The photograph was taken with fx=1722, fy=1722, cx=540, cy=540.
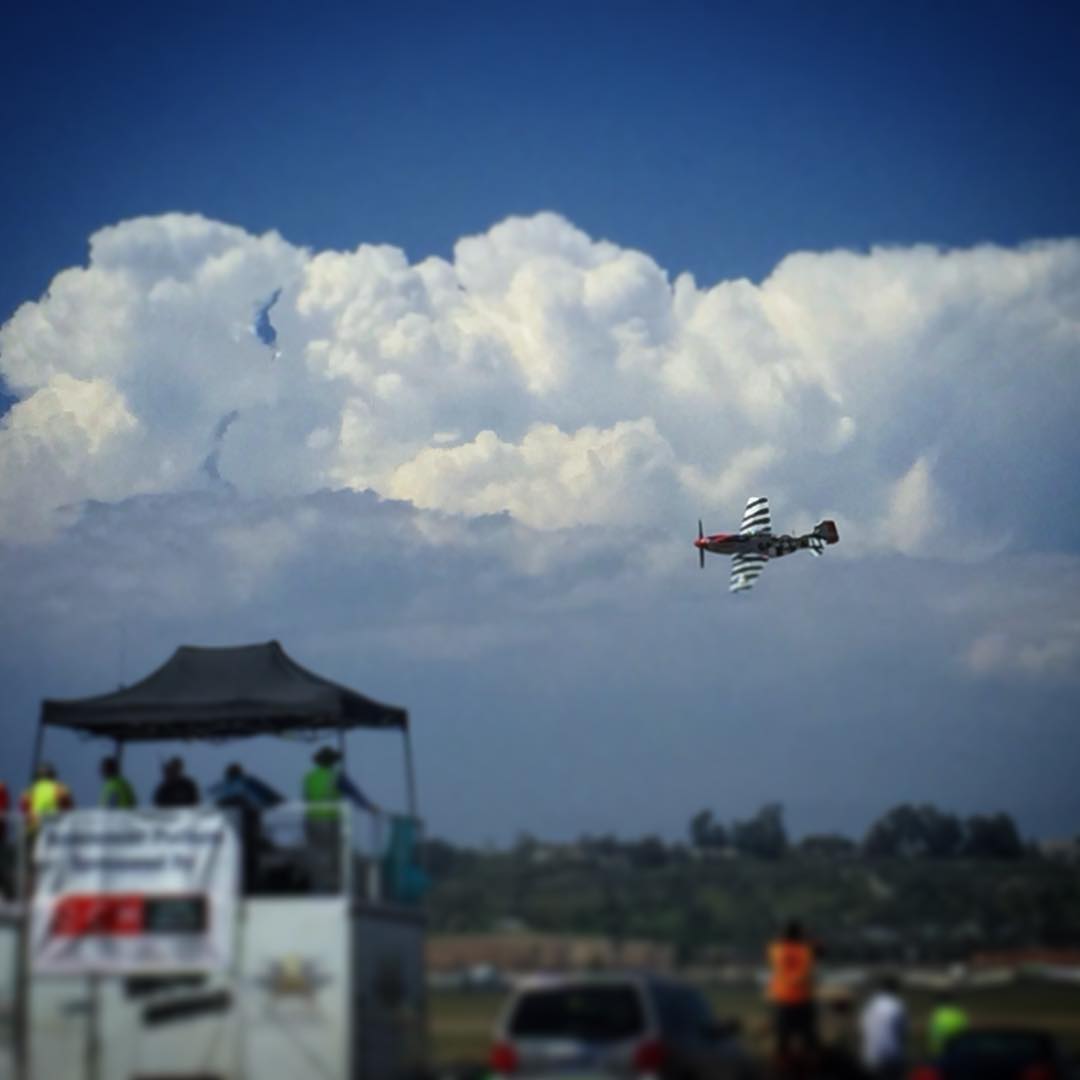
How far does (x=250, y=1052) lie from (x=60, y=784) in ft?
14.0

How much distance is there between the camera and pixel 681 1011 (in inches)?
575

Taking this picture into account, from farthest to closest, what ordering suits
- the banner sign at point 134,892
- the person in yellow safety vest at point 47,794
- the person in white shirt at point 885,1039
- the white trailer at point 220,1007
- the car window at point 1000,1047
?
the person in yellow safety vest at point 47,794, the banner sign at point 134,892, the white trailer at point 220,1007, the person in white shirt at point 885,1039, the car window at point 1000,1047

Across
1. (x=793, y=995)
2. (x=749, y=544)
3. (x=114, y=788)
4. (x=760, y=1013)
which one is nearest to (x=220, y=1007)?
(x=114, y=788)

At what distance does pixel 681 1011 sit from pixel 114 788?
7019 millimetres

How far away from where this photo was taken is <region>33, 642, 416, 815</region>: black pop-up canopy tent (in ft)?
67.5

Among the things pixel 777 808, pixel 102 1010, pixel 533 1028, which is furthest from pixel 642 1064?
pixel 777 808

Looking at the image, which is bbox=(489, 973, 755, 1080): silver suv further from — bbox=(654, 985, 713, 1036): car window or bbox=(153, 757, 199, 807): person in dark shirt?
bbox=(153, 757, 199, 807): person in dark shirt

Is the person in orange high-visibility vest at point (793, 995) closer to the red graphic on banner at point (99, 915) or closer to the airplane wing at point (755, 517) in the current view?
the red graphic on banner at point (99, 915)

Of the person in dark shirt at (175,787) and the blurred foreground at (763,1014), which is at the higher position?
the person in dark shirt at (175,787)

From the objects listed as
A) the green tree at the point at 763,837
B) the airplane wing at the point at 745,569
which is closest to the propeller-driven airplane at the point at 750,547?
the airplane wing at the point at 745,569

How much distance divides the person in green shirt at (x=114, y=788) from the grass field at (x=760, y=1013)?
14.1ft

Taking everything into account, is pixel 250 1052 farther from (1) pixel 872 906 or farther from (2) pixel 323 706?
(1) pixel 872 906

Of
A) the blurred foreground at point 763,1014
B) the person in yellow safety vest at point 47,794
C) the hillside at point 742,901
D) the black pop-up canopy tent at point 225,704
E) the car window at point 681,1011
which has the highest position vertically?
the black pop-up canopy tent at point 225,704

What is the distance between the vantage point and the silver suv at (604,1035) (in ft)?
44.6
